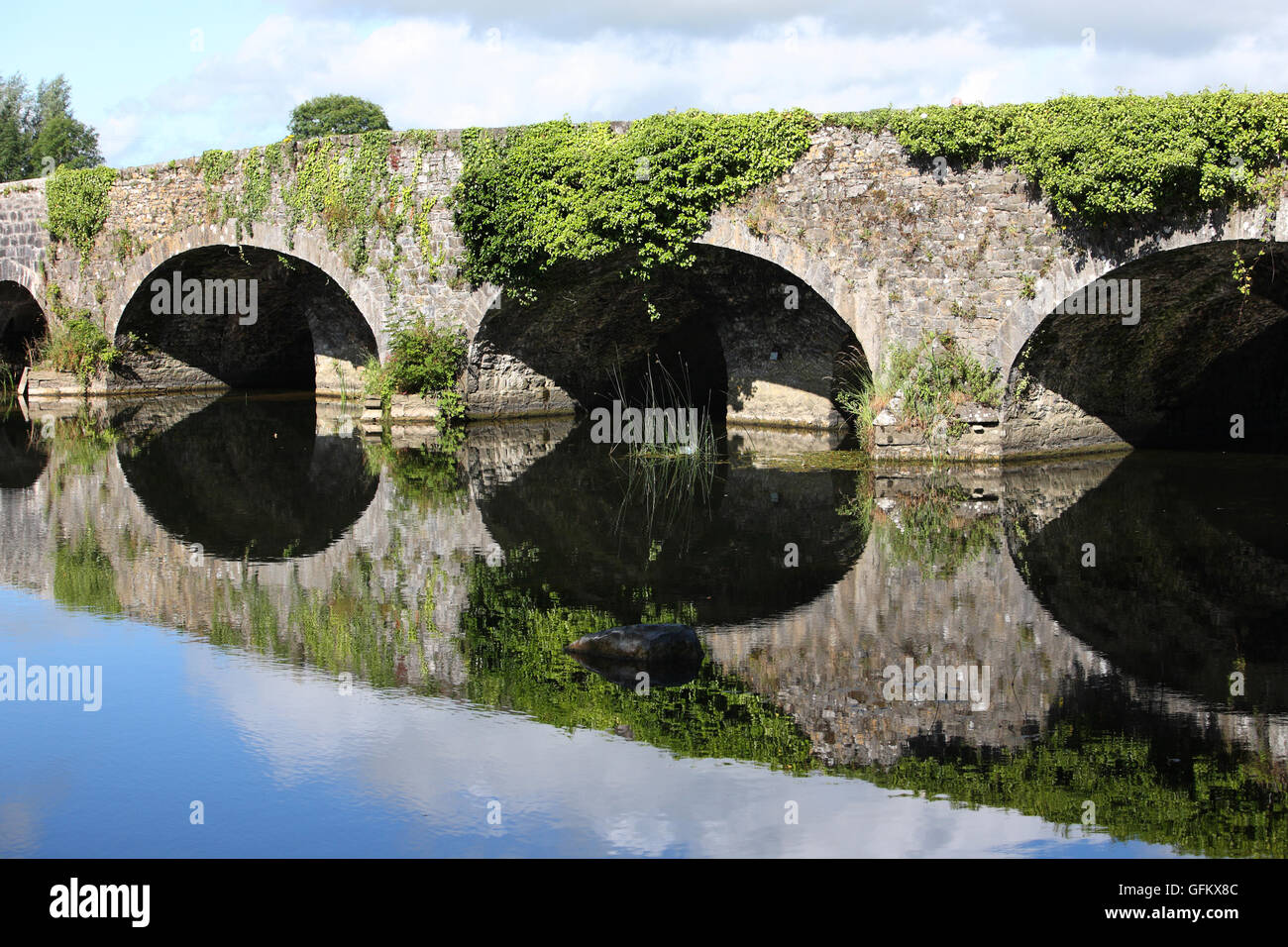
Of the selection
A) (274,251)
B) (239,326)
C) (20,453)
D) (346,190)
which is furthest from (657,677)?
(239,326)

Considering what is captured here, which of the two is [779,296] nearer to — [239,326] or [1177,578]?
[1177,578]

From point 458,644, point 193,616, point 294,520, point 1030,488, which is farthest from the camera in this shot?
point 1030,488

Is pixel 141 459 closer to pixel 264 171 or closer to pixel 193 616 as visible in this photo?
pixel 264 171

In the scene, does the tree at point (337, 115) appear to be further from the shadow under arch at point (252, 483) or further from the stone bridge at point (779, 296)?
the shadow under arch at point (252, 483)

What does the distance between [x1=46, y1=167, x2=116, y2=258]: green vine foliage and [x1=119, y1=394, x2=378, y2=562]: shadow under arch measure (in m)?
4.51

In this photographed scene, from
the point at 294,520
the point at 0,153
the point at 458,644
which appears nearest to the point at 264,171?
the point at 294,520

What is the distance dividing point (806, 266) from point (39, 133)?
1925 inches

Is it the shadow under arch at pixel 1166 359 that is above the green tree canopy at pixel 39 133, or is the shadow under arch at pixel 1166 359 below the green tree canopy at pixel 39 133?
below

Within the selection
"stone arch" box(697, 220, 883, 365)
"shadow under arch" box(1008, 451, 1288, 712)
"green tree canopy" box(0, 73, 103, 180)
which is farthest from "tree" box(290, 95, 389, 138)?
"shadow under arch" box(1008, 451, 1288, 712)

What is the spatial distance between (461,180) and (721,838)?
12811 millimetres

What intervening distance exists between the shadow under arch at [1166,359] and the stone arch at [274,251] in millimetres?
8445

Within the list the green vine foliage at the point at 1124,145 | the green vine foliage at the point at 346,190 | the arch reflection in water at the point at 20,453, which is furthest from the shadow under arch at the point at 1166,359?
the arch reflection in water at the point at 20,453

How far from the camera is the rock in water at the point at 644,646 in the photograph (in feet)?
21.5
